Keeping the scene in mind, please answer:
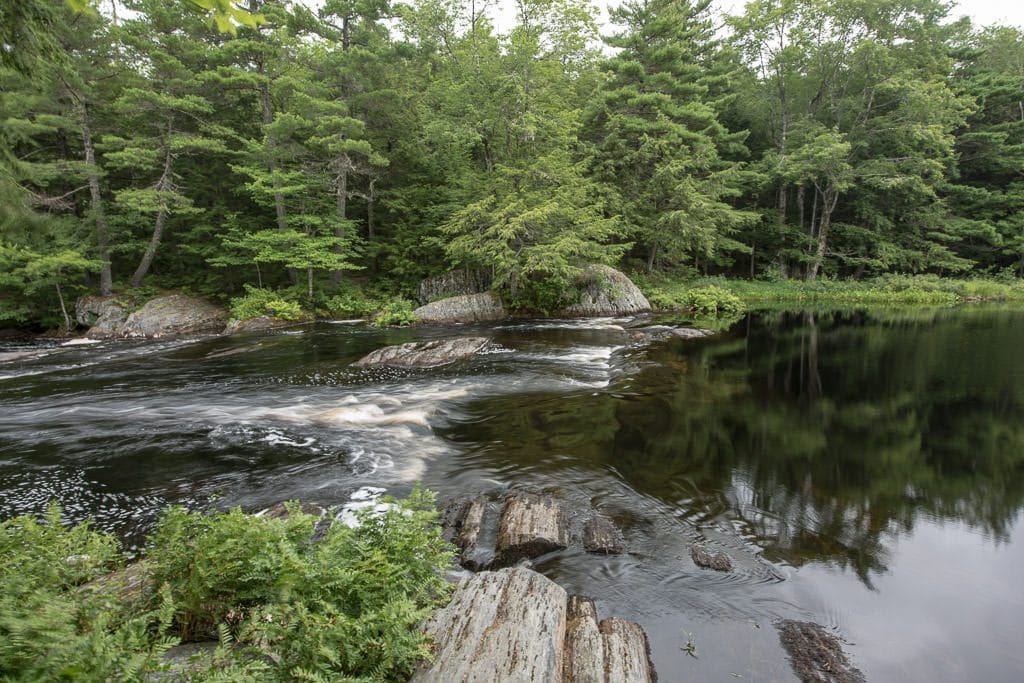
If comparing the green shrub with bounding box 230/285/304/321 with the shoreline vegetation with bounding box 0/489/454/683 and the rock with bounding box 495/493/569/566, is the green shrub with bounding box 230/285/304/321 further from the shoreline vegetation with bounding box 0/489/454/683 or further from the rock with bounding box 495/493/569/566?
the shoreline vegetation with bounding box 0/489/454/683

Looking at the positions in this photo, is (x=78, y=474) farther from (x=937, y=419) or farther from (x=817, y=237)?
(x=817, y=237)

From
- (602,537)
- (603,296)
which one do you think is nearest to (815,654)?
(602,537)

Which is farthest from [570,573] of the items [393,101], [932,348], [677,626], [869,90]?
[869,90]

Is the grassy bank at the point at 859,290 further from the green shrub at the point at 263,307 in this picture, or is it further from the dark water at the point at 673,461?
the green shrub at the point at 263,307

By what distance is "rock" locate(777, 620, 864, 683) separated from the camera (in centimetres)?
318

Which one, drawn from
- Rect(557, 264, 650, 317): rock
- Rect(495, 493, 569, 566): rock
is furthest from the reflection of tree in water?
Rect(557, 264, 650, 317): rock

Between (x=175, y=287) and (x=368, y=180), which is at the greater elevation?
(x=368, y=180)

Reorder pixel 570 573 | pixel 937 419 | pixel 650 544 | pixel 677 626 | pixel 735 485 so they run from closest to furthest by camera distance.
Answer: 1. pixel 677 626
2. pixel 570 573
3. pixel 650 544
4. pixel 735 485
5. pixel 937 419

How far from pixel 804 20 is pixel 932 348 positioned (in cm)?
2273

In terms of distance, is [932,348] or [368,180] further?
[368,180]

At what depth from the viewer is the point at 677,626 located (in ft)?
11.7

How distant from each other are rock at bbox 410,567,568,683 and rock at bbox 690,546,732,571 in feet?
5.06

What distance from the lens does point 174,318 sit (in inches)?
698

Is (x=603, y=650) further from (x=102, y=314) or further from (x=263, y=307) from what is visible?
(x=102, y=314)
